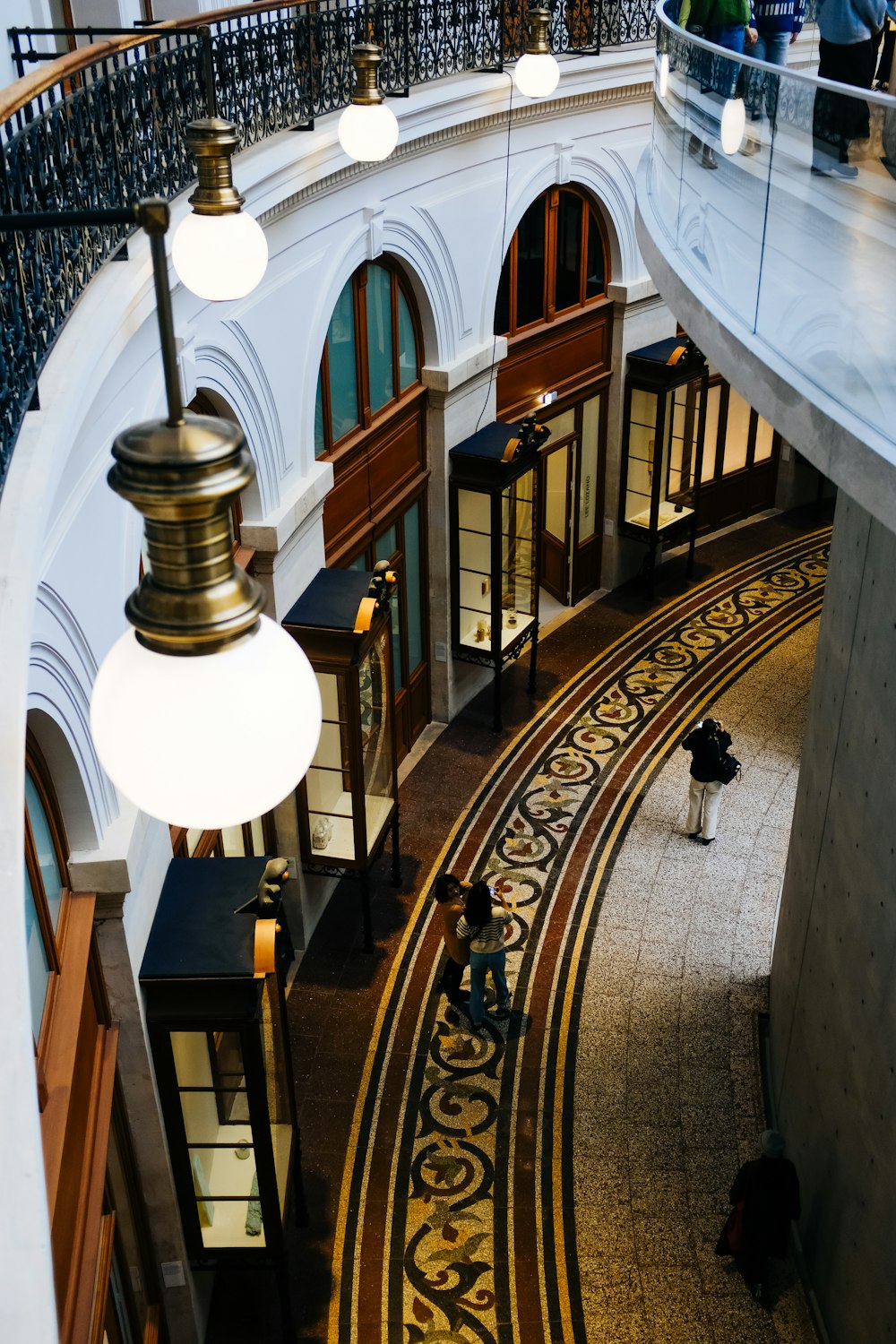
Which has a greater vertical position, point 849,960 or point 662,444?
point 662,444

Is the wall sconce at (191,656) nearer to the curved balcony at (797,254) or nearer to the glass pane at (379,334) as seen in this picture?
the curved balcony at (797,254)

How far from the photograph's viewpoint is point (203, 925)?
6.45 metres

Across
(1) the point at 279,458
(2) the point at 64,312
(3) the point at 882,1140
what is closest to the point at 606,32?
(1) the point at 279,458

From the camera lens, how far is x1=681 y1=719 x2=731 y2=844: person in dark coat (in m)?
10.2

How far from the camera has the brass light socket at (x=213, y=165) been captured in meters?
3.94

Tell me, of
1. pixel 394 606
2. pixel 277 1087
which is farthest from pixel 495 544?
pixel 277 1087

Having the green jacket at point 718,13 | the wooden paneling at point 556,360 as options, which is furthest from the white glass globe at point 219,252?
the wooden paneling at point 556,360

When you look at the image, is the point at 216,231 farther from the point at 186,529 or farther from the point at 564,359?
the point at 564,359

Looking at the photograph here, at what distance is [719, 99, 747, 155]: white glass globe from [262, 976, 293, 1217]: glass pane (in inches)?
178

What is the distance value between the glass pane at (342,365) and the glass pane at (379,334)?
0.29 meters

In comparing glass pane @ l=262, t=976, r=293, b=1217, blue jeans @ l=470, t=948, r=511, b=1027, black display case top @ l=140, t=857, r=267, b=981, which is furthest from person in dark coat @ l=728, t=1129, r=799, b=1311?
black display case top @ l=140, t=857, r=267, b=981

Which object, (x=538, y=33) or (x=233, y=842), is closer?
(x=233, y=842)

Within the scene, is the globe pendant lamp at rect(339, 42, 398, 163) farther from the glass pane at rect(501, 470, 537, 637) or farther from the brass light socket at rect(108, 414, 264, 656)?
the brass light socket at rect(108, 414, 264, 656)

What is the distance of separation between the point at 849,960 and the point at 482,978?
8.62ft
